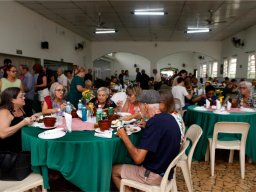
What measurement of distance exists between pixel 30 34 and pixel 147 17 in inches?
154

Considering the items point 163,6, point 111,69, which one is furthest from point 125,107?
point 111,69

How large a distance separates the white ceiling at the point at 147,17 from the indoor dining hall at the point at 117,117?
4cm

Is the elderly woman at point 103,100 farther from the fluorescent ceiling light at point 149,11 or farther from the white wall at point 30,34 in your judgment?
the fluorescent ceiling light at point 149,11

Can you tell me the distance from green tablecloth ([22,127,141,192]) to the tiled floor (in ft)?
2.80

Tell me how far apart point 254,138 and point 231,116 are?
53cm

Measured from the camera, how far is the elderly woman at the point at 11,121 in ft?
7.11

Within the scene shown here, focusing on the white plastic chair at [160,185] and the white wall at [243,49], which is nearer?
the white plastic chair at [160,185]

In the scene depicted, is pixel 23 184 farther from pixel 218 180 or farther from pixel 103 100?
pixel 218 180

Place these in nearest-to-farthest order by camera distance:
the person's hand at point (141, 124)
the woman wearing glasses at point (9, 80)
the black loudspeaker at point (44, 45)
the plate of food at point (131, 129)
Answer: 1. the plate of food at point (131, 129)
2. the person's hand at point (141, 124)
3. the woman wearing glasses at point (9, 80)
4. the black loudspeaker at point (44, 45)

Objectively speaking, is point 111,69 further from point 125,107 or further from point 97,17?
point 125,107

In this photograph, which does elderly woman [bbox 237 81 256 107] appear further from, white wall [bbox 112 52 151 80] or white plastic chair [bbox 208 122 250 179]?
white wall [bbox 112 52 151 80]

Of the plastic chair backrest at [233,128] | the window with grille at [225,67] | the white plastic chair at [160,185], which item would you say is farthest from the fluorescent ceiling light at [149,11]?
the window with grille at [225,67]

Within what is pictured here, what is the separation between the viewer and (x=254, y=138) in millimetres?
3496

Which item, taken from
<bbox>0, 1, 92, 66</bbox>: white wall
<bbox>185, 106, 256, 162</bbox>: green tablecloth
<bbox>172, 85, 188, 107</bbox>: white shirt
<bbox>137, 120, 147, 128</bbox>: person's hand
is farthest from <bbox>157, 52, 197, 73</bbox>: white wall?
<bbox>137, 120, 147, 128</bbox>: person's hand
